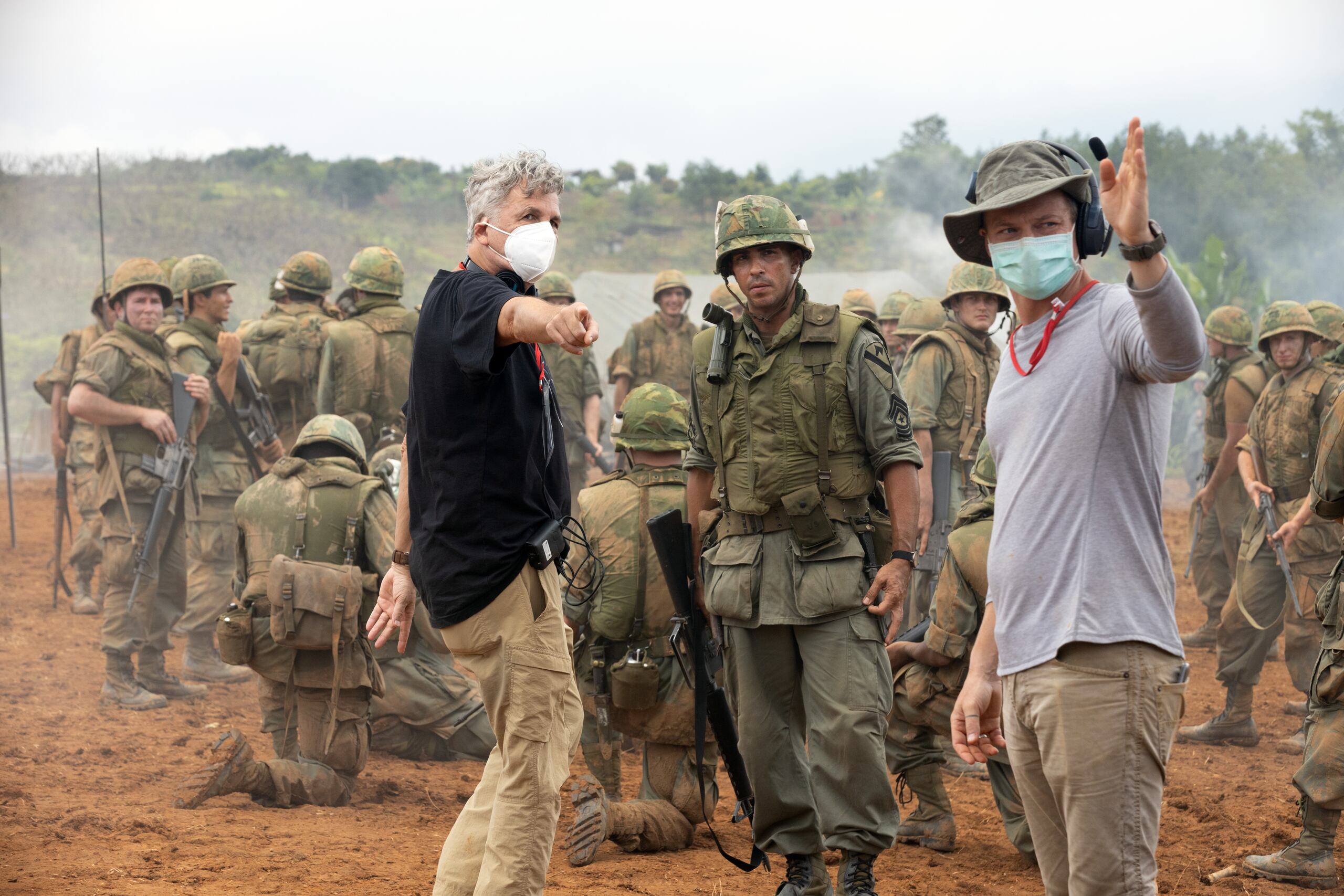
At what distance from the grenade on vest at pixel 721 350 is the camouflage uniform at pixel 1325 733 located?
7.43 ft

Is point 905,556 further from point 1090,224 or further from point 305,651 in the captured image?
point 305,651

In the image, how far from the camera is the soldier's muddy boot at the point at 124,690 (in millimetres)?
8203

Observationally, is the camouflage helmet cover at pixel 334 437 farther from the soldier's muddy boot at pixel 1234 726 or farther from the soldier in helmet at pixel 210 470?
the soldier's muddy boot at pixel 1234 726

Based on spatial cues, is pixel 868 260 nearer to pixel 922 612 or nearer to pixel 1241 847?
pixel 922 612

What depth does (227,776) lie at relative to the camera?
5.77 metres

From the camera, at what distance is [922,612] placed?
8352mm

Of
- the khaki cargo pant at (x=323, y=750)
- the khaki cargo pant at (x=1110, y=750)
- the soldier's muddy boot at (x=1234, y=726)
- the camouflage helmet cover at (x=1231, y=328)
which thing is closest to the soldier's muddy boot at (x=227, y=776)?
the khaki cargo pant at (x=323, y=750)

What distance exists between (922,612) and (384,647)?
11.6 ft

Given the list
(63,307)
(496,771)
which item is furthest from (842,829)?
(63,307)

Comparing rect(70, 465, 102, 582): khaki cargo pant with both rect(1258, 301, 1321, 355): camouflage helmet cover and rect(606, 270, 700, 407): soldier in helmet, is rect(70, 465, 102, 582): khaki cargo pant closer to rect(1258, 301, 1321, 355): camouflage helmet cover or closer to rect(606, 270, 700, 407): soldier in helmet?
rect(606, 270, 700, 407): soldier in helmet

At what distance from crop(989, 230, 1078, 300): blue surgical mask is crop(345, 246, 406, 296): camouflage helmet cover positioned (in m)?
7.14

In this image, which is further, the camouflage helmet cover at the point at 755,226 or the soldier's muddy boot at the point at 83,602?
the soldier's muddy boot at the point at 83,602

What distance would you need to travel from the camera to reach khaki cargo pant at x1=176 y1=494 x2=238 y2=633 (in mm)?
9109

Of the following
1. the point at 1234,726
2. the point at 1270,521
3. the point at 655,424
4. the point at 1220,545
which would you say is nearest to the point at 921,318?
the point at 1270,521
